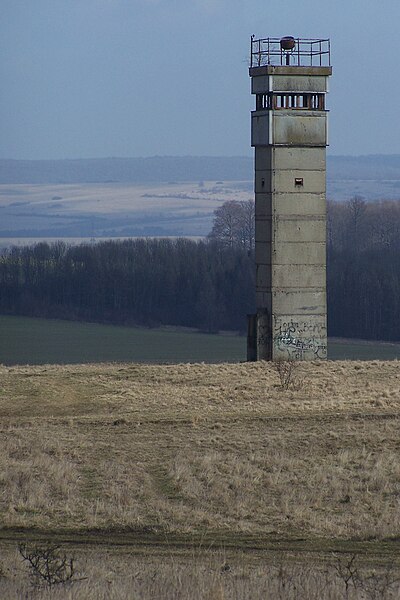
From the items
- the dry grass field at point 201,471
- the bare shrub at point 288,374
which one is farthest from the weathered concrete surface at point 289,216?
the dry grass field at point 201,471

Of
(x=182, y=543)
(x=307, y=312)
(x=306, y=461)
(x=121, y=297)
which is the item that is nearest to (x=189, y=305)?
(x=121, y=297)

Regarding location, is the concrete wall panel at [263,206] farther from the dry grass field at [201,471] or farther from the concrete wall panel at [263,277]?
the dry grass field at [201,471]

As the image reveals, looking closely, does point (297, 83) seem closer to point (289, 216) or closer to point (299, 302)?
point (289, 216)

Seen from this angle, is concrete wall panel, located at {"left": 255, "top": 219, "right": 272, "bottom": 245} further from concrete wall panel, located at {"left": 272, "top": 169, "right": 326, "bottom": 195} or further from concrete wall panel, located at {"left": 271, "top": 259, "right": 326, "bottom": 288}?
concrete wall panel, located at {"left": 272, "top": 169, "right": 326, "bottom": 195}

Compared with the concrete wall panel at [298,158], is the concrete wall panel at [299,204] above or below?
below

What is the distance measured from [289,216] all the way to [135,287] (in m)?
61.2

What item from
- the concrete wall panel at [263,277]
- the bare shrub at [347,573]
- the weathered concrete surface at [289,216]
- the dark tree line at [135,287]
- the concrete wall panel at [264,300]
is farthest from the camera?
the dark tree line at [135,287]

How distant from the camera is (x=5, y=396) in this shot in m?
30.3

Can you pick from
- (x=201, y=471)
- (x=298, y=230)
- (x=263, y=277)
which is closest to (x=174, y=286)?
(x=263, y=277)

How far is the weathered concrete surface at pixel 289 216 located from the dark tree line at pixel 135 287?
1783 inches

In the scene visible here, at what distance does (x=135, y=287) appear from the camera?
3927 inches

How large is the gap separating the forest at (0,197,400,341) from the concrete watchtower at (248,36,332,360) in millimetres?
43359

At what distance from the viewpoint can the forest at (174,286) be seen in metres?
88.1

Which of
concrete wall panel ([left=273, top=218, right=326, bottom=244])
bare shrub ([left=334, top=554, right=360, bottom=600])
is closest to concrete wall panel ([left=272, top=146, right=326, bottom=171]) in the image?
concrete wall panel ([left=273, top=218, right=326, bottom=244])
